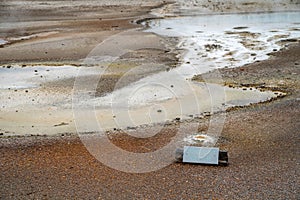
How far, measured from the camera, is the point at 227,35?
18.3m

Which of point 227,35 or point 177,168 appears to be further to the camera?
point 227,35

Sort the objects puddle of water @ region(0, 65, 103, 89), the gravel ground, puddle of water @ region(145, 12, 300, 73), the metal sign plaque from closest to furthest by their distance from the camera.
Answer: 1. the gravel ground
2. the metal sign plaque
3. puddle of water @ region(0, 65, 103, 89)
4. puddle of water @ region(145, 12, 300, 73)

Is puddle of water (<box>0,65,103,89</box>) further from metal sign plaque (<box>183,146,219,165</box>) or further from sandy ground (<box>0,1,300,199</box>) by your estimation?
metal sign plaque (<box>183,146,219,165</box>)

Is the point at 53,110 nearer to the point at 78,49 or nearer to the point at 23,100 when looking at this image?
the point at 23,100

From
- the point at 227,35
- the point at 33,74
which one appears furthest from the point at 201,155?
the point at 227,35

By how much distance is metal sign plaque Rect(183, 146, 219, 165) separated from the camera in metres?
6.88

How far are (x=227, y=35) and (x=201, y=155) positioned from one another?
12.0 meters

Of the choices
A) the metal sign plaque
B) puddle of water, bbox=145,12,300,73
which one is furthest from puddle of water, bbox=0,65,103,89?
the metal sign plaque

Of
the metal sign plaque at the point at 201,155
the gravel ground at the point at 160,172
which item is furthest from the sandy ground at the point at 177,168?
the metal sign plaque at the point at 201,155

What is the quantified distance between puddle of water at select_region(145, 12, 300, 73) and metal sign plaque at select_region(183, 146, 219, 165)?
206 inches

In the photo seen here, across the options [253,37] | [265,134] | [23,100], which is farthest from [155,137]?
[253,37]

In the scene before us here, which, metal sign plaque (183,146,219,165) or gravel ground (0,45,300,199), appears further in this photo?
metal sign plaque (183,146,219,165)

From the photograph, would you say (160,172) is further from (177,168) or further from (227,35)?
(227,35)

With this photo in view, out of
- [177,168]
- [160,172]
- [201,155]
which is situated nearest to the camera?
[160,172]
